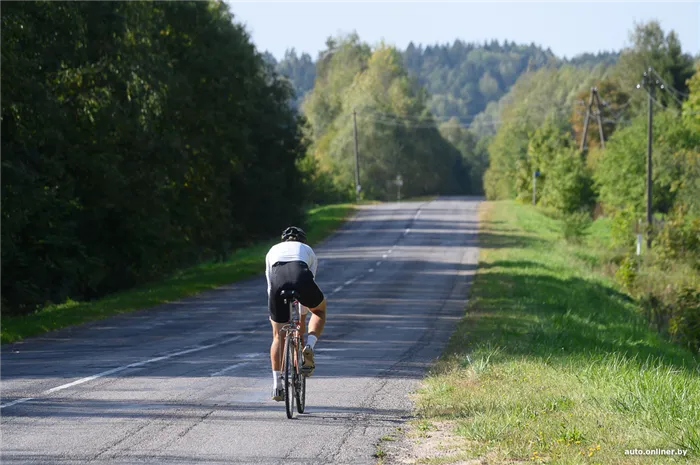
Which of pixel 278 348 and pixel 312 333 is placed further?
pixel 312 333

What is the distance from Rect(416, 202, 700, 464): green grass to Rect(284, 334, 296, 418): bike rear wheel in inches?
55.8

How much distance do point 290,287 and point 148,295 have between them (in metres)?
20.7

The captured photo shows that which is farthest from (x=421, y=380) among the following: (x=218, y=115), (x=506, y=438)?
(x=218, y=115)

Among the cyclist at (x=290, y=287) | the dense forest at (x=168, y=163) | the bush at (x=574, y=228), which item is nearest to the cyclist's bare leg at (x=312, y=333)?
the cyclist at (x=290, y=287)

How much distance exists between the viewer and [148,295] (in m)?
29.7

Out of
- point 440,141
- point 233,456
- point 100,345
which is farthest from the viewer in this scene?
point 440,141

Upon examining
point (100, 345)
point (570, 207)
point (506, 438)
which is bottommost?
point (570, 207)

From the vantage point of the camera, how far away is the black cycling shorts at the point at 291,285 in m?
9.77

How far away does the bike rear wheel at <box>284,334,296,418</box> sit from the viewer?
9.81 m

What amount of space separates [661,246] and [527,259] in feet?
24.1

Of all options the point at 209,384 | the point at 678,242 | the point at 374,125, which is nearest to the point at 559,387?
the point at 209,384

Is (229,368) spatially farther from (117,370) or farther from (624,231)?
(624,231)

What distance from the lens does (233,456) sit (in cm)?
805

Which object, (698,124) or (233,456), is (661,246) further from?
(233,456)
